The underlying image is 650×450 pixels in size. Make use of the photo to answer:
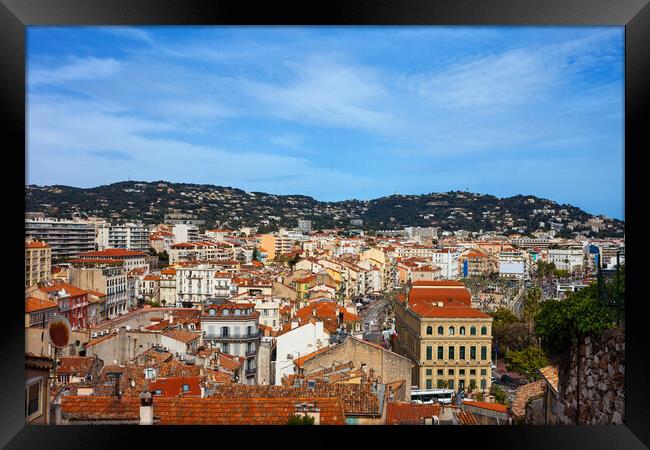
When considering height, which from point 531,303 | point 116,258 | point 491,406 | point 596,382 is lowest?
point 491,406

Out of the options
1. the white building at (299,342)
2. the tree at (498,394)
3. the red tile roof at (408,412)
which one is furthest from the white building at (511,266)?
the red tile roof at (408,412)

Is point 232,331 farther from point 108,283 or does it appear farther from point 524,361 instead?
point 108,283

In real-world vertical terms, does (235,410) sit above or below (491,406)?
above

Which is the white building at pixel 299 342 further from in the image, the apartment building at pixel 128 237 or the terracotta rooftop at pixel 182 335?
the apartment building at pixel 128 237

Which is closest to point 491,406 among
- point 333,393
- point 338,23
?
point 333,393
